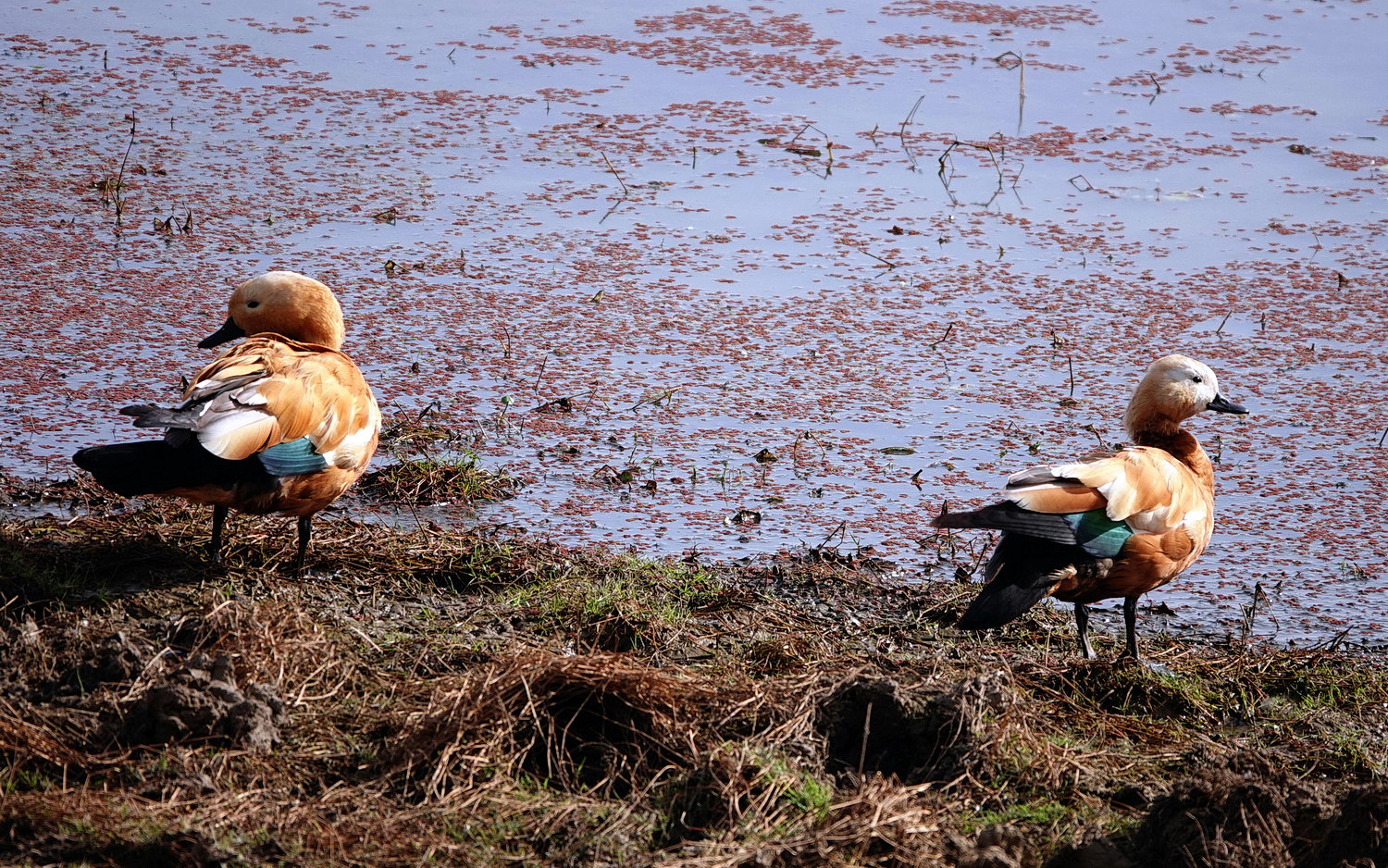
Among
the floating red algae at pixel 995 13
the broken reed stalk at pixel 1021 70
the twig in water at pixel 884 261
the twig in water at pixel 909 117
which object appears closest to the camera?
the twig in water at pixel 884 261

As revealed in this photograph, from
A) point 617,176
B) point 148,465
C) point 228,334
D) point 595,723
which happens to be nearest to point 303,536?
point 148,465

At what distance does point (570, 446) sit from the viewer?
18.7 feet

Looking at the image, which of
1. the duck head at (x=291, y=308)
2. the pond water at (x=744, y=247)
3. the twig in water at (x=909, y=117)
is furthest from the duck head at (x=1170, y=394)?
the twig in water at (x=909, y=117)

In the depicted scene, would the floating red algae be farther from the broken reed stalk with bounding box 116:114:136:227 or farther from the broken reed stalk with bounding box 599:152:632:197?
the broken reed stalk with bounding box 116:114:136:227

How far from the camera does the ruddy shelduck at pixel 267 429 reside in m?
3.96

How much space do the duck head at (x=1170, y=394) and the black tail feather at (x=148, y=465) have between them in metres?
3.24

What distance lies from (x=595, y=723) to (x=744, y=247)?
4.70 m

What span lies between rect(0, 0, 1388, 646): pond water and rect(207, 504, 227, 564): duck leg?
0.91 m

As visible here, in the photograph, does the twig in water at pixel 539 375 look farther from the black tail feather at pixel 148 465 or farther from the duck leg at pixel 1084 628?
the duck leg at pixel 1084 628

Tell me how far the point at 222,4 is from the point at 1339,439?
9.40 meters

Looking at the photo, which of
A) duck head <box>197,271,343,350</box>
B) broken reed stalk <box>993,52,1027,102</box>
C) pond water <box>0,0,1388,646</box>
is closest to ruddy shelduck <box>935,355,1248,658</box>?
pond water <box>0,0,1388,646</box>

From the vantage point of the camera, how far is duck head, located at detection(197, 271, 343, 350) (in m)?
4.95

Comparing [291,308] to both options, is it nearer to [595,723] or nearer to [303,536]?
[303,536]

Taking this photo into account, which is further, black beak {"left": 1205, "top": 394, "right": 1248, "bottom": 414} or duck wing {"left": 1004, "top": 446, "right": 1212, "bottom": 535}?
black beak {"left": 1205, "top": 394, "right": 1248, "bottom": 414}
